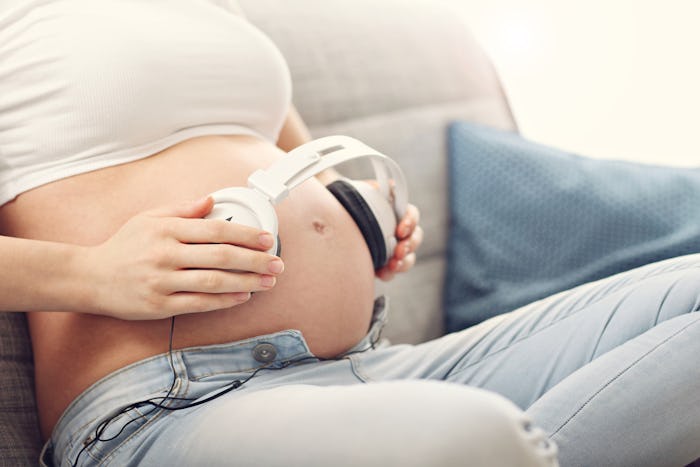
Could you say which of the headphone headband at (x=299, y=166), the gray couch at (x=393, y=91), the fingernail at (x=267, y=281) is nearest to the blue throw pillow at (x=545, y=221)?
the gray couch at (x=393, y=91)

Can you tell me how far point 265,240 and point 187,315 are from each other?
12cm

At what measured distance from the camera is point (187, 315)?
0.65 meters

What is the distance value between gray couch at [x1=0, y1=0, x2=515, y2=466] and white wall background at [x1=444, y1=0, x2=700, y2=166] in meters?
0.19

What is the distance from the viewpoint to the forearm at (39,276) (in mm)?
593

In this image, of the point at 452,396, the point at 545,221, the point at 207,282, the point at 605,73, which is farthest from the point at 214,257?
the point at 605,73

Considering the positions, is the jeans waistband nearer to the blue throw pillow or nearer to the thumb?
the thumb

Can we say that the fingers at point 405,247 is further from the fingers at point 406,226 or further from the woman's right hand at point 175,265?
the woman's right hand at point 175,265

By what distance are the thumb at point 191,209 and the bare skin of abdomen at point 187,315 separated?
0.24 ft

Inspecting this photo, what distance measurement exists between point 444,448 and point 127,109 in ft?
1.66

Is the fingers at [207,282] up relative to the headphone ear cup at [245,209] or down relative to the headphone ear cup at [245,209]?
down

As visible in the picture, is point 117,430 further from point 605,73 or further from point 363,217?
point 605,73

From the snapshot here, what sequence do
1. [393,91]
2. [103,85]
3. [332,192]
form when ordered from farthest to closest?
[393,91], [332,192], [103,85]

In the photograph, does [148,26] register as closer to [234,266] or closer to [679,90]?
[234,266]

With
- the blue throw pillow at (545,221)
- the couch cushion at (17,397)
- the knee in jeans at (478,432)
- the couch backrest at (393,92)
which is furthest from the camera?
the couch backrest at (393,92)
